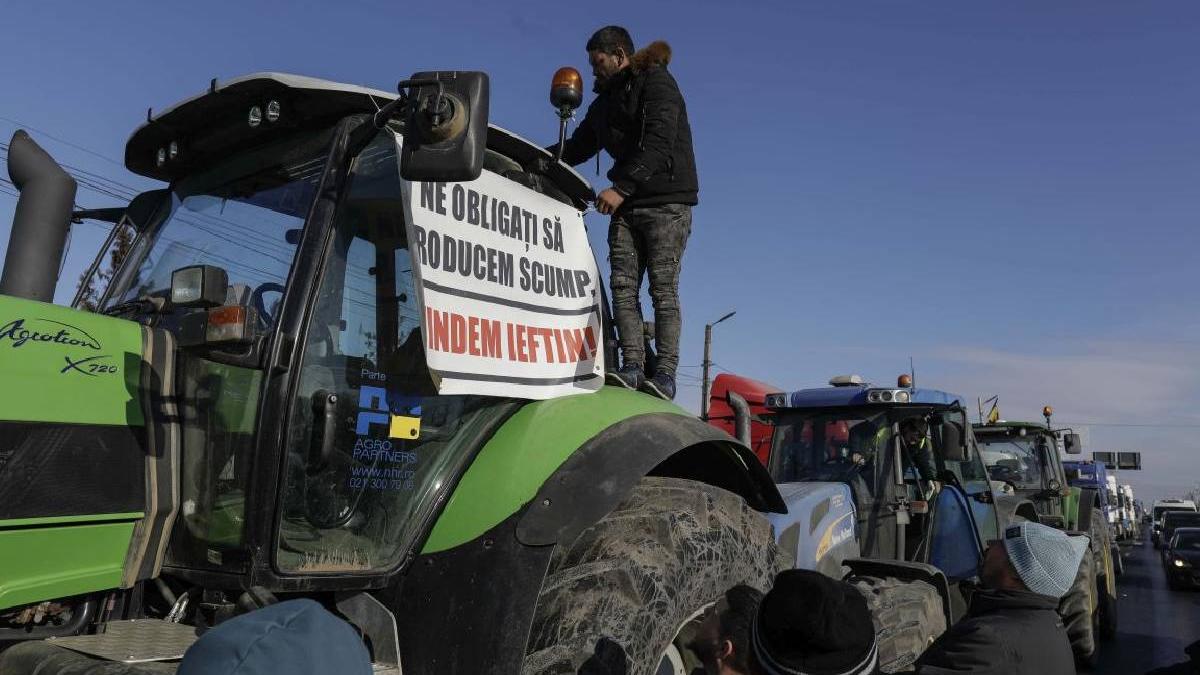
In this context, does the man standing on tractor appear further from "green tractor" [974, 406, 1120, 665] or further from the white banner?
"green tractor" [974, 406, 1120, 665]

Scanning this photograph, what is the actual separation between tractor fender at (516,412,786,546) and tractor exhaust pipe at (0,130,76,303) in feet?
5.74

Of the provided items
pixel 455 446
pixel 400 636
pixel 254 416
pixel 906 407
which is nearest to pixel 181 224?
pixel 254 416

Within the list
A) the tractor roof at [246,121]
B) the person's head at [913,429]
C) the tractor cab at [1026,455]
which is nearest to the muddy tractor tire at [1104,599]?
the tractor cab at [1026,455]

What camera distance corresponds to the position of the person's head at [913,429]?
793cm

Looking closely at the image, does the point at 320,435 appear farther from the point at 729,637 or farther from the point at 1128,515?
the point at 1128,515

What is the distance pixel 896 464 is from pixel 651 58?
4.59m

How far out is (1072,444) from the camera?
51.2ft

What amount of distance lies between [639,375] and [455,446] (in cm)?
103

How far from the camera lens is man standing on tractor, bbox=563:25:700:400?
A: 4.09 m

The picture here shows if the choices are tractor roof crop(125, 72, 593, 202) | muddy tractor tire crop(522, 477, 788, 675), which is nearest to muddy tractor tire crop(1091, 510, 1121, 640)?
muddy tractor tire crop(522, 477, 788, 675)

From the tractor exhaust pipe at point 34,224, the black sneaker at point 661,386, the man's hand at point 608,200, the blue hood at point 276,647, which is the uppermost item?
the man's hand at point 608,200

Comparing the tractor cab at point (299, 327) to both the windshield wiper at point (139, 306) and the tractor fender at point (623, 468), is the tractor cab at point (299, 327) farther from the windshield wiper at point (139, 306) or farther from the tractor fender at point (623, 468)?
the tractor fender at point (623, 468)

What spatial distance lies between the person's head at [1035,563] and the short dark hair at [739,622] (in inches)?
38.3

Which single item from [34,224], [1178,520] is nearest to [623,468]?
[34,224]
